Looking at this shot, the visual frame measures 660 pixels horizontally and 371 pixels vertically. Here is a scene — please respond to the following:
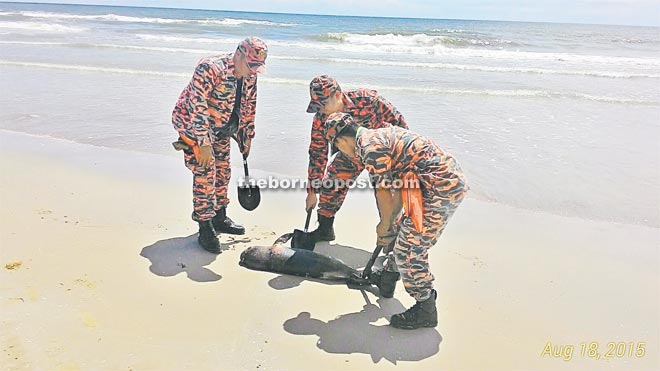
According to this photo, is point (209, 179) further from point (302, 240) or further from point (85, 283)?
point (85, 283)

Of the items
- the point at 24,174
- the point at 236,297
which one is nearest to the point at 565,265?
the point at 236,297

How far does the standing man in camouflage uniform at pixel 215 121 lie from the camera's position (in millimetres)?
4020

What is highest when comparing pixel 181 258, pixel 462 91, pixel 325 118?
pixel 325 118

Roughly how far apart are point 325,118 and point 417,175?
4.21 ft

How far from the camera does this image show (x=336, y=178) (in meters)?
4.61

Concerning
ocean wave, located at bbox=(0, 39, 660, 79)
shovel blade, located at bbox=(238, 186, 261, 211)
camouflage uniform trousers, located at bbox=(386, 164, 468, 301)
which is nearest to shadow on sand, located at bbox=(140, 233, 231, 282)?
shovel blade, located at bbox=(238, 186, 261, 211)

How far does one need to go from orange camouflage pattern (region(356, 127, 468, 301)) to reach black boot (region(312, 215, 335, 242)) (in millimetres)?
1478

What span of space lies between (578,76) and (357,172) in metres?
13.8

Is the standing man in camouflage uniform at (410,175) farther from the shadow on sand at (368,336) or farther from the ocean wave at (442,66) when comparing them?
the ocean wave at (442,66)

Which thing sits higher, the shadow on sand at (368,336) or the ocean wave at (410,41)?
the ocean wave at (410,41)

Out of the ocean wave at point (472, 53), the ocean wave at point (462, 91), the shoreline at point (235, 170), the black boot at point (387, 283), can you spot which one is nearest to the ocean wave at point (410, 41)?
the ocean wave at point (472, 53)

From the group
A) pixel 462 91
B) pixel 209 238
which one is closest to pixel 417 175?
pixel 209 238

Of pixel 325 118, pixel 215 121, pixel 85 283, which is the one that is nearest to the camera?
pixel 85 283

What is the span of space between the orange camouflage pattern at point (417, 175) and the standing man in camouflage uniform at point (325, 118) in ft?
2.68
